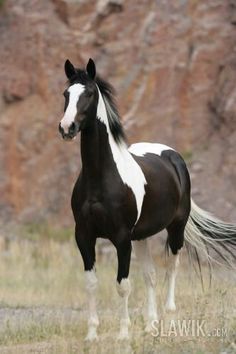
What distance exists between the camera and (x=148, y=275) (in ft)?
27.7

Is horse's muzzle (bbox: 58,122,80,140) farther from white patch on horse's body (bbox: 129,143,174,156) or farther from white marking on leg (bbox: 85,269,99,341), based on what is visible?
white patch on horse's body (bbox: 129,143,174,156)

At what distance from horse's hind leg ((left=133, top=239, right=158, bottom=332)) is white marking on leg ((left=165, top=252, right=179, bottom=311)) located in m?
0.40

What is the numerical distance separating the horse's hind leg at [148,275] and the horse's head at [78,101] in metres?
2.09

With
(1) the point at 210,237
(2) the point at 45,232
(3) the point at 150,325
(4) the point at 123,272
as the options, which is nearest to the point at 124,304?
(4) the point at 123,272

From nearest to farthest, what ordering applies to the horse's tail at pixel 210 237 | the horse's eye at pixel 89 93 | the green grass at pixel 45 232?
the horse's eye at pixel 89 93, the horse's tail at pixel 210 237, the green grass at pixel 45 232

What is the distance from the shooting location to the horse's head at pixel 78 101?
6527 millimetres

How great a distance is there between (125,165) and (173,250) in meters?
1.99

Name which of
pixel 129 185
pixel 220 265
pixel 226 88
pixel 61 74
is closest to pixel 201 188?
pixel 226 88

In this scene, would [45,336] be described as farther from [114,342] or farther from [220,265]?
[220,265]

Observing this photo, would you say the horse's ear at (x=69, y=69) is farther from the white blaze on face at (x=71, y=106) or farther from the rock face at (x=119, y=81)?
the rock face at (x=119, y=81)

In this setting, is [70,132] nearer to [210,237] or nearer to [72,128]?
[72,128]

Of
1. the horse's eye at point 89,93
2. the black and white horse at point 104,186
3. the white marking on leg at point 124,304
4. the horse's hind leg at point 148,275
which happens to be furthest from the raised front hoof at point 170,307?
the horse's eye at point 89,93

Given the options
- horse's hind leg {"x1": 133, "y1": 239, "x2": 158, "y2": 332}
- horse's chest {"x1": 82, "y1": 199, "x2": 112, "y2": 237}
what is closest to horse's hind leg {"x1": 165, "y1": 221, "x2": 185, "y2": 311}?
horse's hind leg {"x1": 133, "y1": 239, "x2": 158, "y2": 332}

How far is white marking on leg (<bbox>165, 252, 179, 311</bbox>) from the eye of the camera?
28.4 feet
